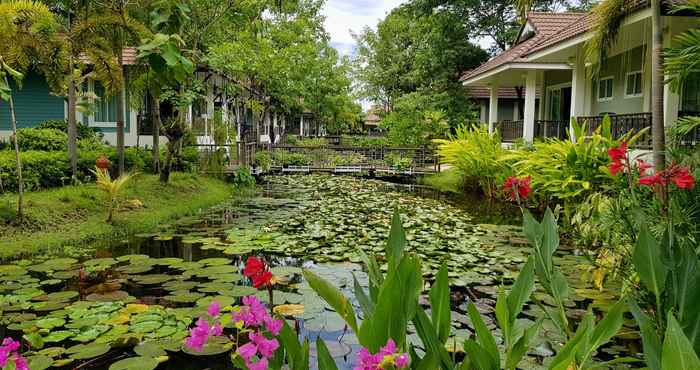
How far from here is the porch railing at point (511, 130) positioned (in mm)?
19000

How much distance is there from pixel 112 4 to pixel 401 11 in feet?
61.9

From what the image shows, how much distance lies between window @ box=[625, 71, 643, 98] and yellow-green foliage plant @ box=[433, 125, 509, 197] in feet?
11.2

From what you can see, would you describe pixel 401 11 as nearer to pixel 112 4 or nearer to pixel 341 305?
pixel 112 4

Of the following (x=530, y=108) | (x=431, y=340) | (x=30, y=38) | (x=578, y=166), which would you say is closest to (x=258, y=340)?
(x=431, y=340)

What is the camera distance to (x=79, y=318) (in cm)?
478

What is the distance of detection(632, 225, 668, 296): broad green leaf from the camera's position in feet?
6.98

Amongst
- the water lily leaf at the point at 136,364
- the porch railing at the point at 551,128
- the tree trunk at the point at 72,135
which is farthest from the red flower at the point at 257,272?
the porch railing at the point at 551,128

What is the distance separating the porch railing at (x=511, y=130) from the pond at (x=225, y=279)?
8.27 metres

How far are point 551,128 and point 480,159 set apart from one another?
3790 millimetres

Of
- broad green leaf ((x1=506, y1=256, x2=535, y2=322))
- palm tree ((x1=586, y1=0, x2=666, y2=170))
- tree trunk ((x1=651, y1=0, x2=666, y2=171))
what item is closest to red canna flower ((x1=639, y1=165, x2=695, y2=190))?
broad green leaf ((x1=506, y1=256, x2=535, y2=322))

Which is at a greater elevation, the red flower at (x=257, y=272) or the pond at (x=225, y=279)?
the red flower at (x=257, y=272)

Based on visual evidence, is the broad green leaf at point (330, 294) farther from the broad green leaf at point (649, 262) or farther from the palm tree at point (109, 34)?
the palm tree at point (109, 34)

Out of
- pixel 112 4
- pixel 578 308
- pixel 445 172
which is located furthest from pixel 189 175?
pixel 578 308

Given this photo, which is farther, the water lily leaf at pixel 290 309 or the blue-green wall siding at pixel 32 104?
the blue-green wall siding at pixel 32 104
